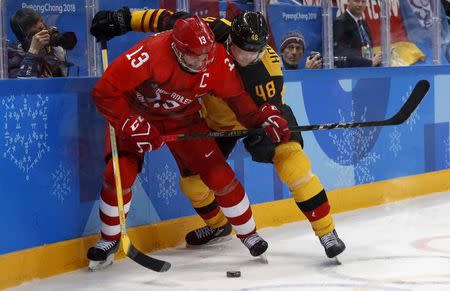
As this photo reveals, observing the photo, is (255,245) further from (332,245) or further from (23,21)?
(23,21)

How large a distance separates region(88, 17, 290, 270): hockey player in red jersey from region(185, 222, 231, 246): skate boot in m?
0.30

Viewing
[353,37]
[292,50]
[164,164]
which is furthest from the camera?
[353,37]

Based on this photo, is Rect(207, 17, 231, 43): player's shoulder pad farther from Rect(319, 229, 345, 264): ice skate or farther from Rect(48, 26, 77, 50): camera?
Rect(319, 229, 345, 264): ice skate

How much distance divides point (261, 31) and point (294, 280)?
0.93m

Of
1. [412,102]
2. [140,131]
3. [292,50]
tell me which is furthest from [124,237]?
[292,50]

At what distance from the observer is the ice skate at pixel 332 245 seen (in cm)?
386

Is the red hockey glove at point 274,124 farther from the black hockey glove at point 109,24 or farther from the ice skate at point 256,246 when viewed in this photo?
the black hockey glove at point 109,24

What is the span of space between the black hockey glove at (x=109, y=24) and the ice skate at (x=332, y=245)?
A: 113 cm

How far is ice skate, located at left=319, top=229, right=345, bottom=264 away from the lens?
12.7ft

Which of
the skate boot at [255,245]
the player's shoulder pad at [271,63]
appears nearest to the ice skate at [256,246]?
the skate boot at [255,245]

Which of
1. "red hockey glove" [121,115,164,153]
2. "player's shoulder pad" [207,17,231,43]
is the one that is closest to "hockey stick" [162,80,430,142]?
"red hockey glove" [121,115,164,153]

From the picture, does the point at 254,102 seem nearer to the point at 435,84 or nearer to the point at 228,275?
the point at 228,275

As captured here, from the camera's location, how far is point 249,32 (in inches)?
147

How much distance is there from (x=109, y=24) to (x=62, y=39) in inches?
7.5
